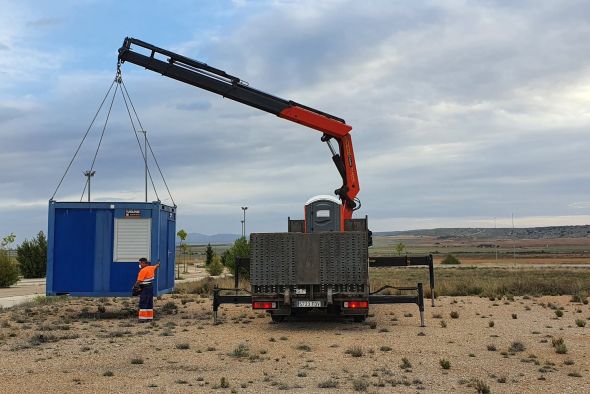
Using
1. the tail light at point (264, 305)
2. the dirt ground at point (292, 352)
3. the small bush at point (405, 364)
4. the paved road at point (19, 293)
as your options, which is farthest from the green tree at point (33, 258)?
the small bush at point (405, 364)

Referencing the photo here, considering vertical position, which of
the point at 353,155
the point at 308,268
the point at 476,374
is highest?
the point at 353,155

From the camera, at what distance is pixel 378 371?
9.15 meters

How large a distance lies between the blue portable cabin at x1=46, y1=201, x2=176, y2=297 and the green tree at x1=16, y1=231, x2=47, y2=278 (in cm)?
2865

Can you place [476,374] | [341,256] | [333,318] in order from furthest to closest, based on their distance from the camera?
[333,318] → [341,256] → [476,374]

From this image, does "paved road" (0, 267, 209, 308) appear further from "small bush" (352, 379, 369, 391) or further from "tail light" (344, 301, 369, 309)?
"small bush" (352, 379, 369, 391)

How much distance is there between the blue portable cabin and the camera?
15.2 meters

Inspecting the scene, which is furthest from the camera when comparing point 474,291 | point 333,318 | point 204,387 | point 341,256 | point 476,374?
point 474,291

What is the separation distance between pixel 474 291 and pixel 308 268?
12.7m

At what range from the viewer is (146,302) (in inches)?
590

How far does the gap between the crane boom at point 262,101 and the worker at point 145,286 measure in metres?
5.20

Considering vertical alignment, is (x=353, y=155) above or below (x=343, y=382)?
above

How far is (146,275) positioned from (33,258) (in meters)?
31.2

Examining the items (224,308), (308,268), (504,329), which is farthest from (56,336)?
(504,329)

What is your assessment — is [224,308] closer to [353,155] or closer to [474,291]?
[353,155]
